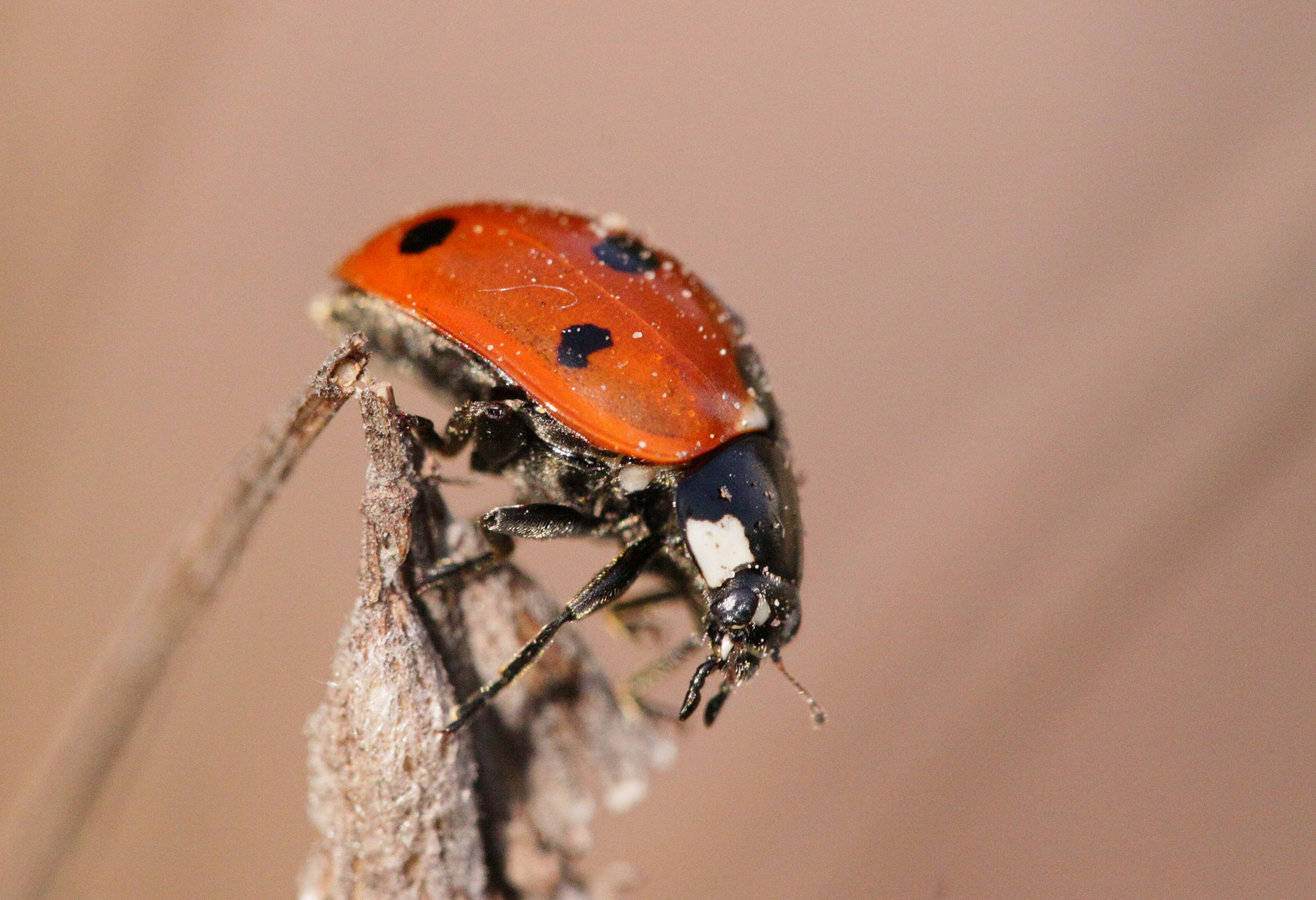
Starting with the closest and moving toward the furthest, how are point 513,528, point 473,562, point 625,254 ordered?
point 473,562
point 513,528
point 625,254

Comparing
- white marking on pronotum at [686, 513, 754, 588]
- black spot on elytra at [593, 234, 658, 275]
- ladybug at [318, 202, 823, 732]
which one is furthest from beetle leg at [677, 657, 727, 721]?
black spot on elytra at [593, 234, 658, 275]

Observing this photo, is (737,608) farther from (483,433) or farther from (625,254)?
(625,254)

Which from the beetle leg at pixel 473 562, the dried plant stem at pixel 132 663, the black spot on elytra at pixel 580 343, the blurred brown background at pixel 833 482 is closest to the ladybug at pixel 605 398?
the black spot on elytra at pixel 580 343

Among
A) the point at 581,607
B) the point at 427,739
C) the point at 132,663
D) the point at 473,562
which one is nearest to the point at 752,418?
the point at 581,607

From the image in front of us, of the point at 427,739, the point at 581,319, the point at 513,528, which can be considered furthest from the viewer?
the point at 581,319

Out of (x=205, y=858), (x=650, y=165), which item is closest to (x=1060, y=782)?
(x=205, y=858)

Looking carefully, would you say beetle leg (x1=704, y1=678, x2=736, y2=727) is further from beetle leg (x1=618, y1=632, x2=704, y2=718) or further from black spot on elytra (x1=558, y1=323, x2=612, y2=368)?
black spot on elytra (x1=558, y1=323, x2=612, y2=368)

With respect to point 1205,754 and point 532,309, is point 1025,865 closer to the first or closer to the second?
point 1205,754
